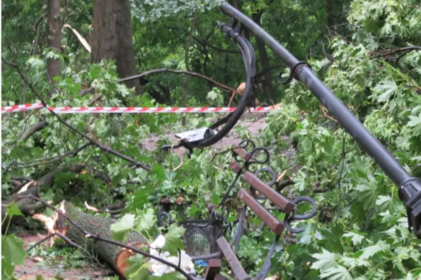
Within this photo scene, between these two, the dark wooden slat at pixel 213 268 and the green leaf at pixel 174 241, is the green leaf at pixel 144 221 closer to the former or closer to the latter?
the green leaf at pixel 174 241

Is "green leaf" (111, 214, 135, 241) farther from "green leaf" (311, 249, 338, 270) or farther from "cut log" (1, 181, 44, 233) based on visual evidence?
"cut log" (1, 181, 44, 233)

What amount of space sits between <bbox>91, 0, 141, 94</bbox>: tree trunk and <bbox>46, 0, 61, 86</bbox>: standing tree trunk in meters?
5.61

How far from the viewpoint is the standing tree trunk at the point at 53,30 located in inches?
757

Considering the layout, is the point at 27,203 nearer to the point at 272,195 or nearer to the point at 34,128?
the point at 34,128

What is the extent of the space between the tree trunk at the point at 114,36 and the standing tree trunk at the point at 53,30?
18.4 ft

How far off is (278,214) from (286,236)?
587 mm

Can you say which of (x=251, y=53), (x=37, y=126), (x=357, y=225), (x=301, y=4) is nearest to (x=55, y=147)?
(x=37, y=126)

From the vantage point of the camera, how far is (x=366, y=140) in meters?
1.83

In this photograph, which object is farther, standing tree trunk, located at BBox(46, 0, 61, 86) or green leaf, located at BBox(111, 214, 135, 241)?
standing tree trunk, located at BBox(46, 0, 61, 86)

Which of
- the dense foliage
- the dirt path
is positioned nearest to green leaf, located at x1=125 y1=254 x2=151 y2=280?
the dense foliage

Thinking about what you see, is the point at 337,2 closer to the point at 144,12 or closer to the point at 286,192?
the point at 144,12

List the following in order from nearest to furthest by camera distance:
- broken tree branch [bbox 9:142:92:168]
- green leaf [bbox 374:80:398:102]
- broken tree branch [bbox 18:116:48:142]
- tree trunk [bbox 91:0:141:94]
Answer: green leaf [bbox 374:80:398:102]
broken tree branch [bbox 9:142:92:168]
broken tree branch [bbox 18:116:48:142]
tree trunk [bbox 91:0:141:94]

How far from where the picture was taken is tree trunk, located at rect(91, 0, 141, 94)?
1329cm

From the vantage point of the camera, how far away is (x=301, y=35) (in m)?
28.7
